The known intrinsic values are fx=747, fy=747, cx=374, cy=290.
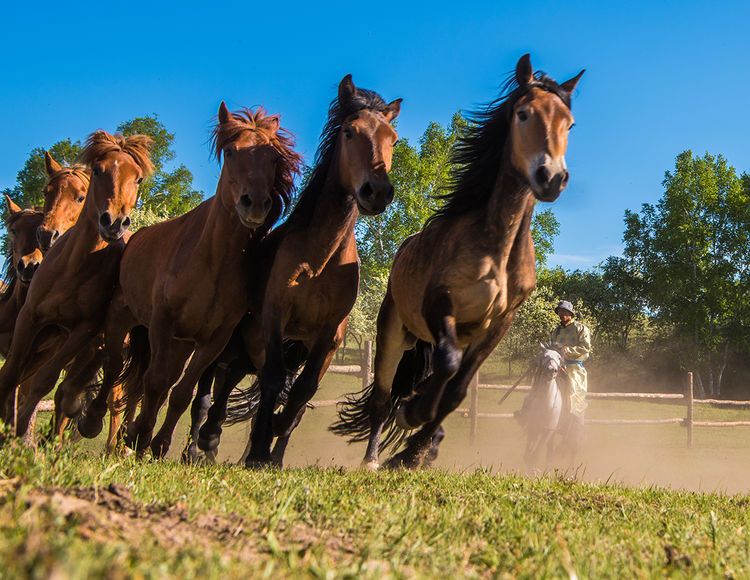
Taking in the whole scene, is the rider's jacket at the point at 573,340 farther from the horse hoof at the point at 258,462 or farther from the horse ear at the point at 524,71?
the horse hoof at the point at 258,462

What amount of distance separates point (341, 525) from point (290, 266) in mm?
3495

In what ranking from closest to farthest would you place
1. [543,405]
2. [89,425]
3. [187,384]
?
[187,384]
[89,425]
[543,405]

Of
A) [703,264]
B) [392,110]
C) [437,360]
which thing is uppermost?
[703,264]

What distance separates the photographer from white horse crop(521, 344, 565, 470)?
37.9 feet

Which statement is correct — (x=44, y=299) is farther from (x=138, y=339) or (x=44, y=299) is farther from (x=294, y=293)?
(x=294, y=293)

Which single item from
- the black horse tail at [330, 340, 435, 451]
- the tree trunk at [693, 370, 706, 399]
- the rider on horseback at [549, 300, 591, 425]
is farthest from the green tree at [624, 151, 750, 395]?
the black horse tail at [330, 340, 435, 451]

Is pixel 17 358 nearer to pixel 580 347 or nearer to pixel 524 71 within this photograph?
pixel 524 71

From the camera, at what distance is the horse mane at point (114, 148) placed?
6809 millimetres

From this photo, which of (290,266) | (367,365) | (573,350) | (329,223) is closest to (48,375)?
(290,266)

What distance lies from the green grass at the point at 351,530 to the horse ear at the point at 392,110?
3101 mm

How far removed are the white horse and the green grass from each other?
680cm

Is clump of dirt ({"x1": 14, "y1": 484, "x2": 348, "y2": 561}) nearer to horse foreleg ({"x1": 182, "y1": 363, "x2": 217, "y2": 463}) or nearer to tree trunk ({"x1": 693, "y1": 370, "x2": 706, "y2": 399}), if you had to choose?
horse foreleg ({"x1": 182, "y1": 363, "x2": 217, "y2": 463})

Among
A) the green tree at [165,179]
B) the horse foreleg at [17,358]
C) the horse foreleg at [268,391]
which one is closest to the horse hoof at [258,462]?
the horse foreleg at [268,391]

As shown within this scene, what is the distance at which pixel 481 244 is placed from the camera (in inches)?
227
